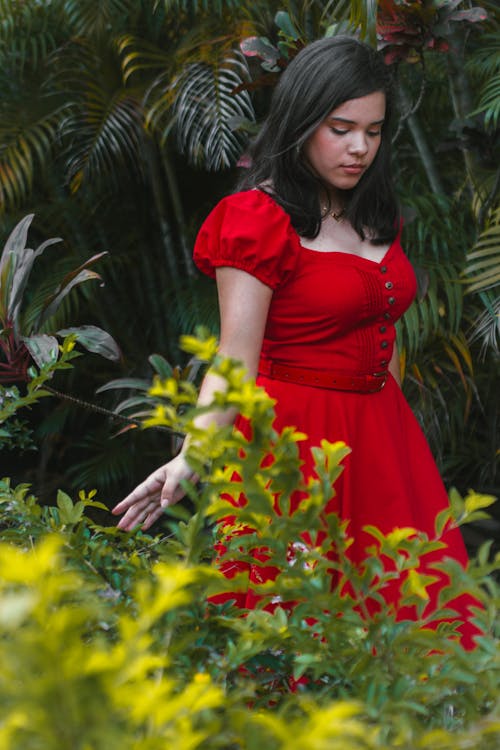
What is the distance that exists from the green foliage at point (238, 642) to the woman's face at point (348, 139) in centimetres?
91

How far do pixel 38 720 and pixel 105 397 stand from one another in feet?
13.6

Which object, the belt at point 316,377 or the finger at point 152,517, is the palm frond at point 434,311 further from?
the finger at point 152,517

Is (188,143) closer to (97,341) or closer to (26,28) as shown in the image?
(26,28)

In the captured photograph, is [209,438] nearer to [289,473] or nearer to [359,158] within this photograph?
[289,473]

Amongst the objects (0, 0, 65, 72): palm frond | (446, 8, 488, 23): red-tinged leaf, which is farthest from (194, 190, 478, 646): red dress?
(0, 0, 65, 72): palm frond

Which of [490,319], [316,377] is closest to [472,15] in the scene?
[490,319]

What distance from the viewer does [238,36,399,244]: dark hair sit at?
1619 mm

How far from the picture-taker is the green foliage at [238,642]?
1.62ft

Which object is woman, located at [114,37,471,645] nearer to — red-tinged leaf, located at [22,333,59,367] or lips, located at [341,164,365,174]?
lips, located at [341,164,365,174]

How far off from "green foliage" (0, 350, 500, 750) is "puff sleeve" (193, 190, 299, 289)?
71 cm

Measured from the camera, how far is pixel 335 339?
1698 mm

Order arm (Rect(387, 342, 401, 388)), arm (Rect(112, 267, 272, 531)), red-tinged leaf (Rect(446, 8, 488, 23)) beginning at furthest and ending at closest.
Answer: red-tinged leaf (Rect(446, 8, 488, 23)) → arm (Rect(387, 342, 401, 388)) → arm (Rect(112, 267, 272, 531))

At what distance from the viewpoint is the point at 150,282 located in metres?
4.46

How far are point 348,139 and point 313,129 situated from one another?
0.21ft
